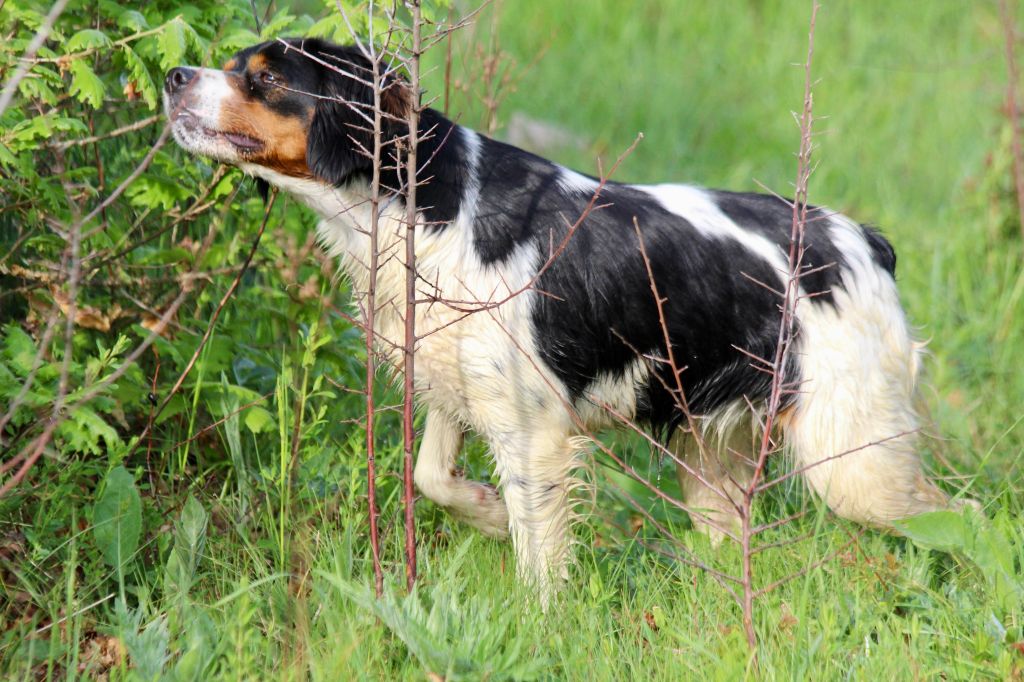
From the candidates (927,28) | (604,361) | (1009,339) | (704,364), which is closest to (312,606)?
(604,361)

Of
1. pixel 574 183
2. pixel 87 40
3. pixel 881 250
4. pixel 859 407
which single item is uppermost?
pixel 87 40

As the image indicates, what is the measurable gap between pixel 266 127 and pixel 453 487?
121cm

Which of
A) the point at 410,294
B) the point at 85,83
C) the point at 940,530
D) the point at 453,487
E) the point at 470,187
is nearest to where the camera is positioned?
the point at 410,294

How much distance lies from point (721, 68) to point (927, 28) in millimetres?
1934

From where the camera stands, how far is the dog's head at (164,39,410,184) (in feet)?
10.6

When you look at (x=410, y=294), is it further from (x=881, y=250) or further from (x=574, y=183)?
(x=881, y=250)

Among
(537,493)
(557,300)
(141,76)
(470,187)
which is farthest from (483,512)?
(141,76)

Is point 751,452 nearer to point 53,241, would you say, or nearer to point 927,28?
point 53,241

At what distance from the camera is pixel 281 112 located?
329 centimetres

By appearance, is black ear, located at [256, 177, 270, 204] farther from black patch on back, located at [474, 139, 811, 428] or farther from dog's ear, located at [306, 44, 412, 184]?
black patch on back, located at [474, 139, 811, 428]

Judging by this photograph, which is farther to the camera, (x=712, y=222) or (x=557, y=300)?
(x=712, y=222)

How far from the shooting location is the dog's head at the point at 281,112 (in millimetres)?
3225

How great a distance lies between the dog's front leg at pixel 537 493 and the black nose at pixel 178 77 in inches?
51.9

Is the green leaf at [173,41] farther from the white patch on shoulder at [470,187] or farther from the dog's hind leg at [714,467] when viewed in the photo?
the dog's hind leg at [714,467]
